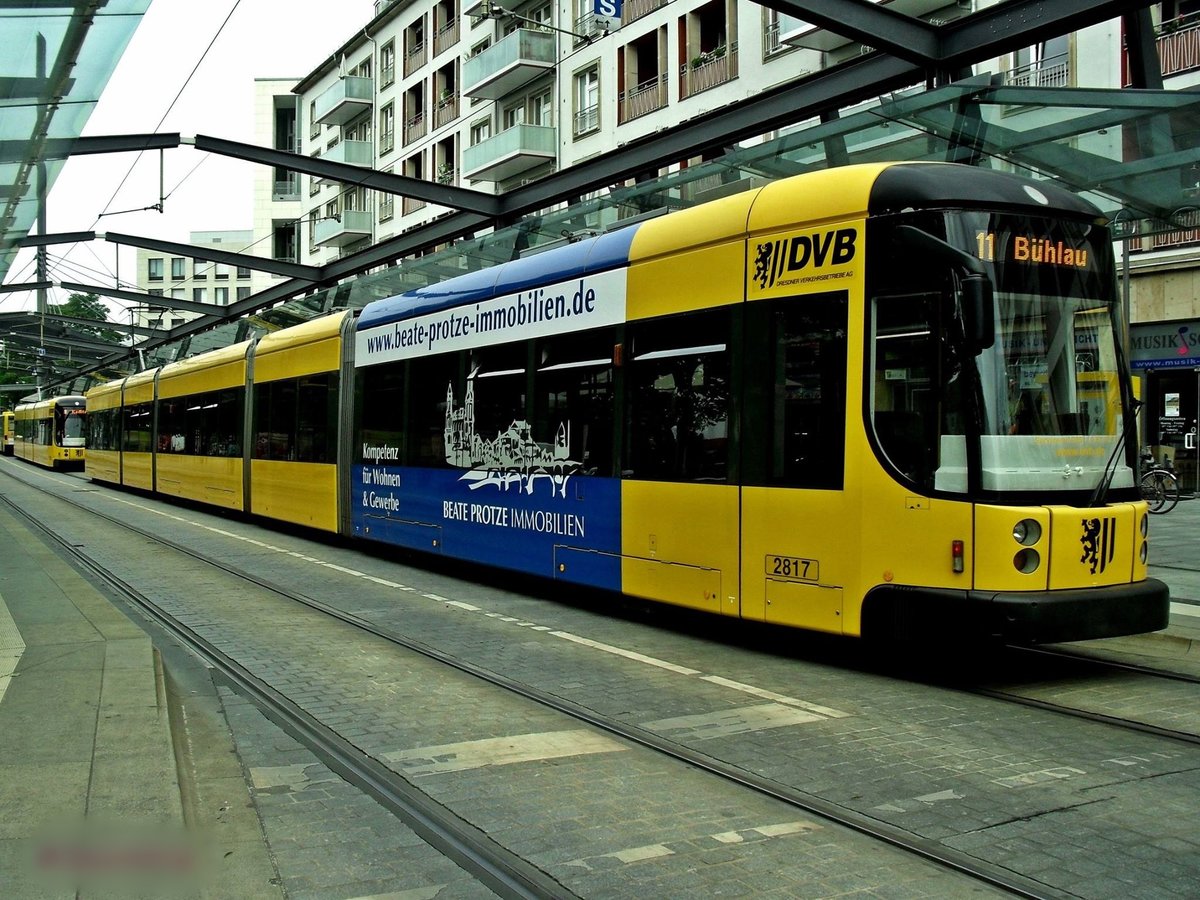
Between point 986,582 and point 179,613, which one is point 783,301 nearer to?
point 986,582

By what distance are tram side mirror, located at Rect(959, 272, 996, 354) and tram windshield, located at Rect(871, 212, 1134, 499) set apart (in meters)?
0.03

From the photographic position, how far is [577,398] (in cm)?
1061

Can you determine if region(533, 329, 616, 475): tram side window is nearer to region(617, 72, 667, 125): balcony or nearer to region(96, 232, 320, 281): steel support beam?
region(96, 232, 320, 281): steel support beam

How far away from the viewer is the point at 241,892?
406 centimetres

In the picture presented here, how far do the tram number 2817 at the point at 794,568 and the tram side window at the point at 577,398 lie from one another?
2253mm

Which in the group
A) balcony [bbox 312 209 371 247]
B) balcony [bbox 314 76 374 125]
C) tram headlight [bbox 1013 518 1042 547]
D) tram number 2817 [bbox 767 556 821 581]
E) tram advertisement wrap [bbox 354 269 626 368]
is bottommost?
tram number 2817 [bbox 767 556 821 581]

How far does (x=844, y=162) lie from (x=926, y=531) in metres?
6.49

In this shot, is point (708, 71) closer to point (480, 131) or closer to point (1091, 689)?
point (480, 131)

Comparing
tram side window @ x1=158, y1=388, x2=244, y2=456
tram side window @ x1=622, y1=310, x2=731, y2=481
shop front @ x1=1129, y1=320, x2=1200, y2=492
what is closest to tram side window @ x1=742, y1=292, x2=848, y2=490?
tram side window @ x1=622, y1=310, x2=731, y2=481

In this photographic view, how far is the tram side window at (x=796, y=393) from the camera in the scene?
7750 millimetres

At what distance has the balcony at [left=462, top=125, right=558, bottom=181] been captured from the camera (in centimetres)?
3875

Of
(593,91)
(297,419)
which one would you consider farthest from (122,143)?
(593,91)

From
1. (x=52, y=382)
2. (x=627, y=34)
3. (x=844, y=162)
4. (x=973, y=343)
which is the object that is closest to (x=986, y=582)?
(x=973, y=343)

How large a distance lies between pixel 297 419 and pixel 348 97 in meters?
40.1
